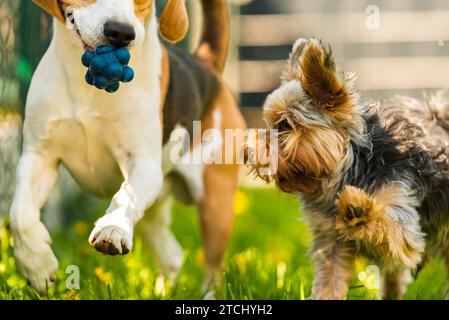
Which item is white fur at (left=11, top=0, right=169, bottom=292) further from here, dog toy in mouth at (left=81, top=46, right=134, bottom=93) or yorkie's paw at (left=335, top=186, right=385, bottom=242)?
yorkie's paw at (left=335, top=186, right=385, bottom=242)

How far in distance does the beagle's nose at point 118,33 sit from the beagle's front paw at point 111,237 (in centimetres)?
66

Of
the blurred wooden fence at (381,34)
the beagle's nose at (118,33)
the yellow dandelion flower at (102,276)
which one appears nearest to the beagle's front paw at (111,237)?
the beagle's nose at (118,33)

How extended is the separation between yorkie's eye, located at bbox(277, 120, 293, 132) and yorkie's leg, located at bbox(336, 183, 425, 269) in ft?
1.19

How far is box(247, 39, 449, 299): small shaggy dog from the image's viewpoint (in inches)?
148

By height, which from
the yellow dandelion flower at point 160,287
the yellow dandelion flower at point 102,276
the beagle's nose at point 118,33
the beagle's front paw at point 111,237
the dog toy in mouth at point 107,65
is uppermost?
the beagle's nose at point 118,33

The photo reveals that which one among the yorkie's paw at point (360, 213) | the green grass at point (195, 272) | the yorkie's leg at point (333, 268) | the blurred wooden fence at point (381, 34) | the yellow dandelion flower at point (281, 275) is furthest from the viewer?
the blurred wooden fence at point (381, 34)

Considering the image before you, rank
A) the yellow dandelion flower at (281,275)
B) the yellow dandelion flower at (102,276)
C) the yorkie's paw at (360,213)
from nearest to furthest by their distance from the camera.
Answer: the yorkie's paw at (360,213), the yellow dandelion flower at (102,276), the yellow dandelion flower at (281,275)

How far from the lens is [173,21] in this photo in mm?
4137

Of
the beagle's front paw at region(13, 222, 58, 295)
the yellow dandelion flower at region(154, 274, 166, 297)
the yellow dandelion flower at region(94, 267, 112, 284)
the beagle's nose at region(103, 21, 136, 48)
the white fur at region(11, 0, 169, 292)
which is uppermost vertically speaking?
the beagle's nose at region(103, 21, 136, 48)

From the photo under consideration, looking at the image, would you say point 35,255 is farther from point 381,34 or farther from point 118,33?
point 381,34

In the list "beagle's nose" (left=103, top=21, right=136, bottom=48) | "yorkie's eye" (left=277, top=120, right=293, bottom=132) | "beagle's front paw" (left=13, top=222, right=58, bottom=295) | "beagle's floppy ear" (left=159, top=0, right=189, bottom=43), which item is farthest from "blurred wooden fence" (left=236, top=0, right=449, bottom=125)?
"beagle's front paw" (left=13, top=222, right=58, bottom=295)

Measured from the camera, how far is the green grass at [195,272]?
14.0 feet

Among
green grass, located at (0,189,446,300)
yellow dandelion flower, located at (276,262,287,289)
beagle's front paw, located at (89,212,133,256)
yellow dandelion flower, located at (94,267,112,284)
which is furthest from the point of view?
yellow dandelion flower, located at (276,262,287,289)

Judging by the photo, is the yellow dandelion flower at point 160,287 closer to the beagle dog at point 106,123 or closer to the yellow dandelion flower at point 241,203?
the beagle dog at point 106,123
